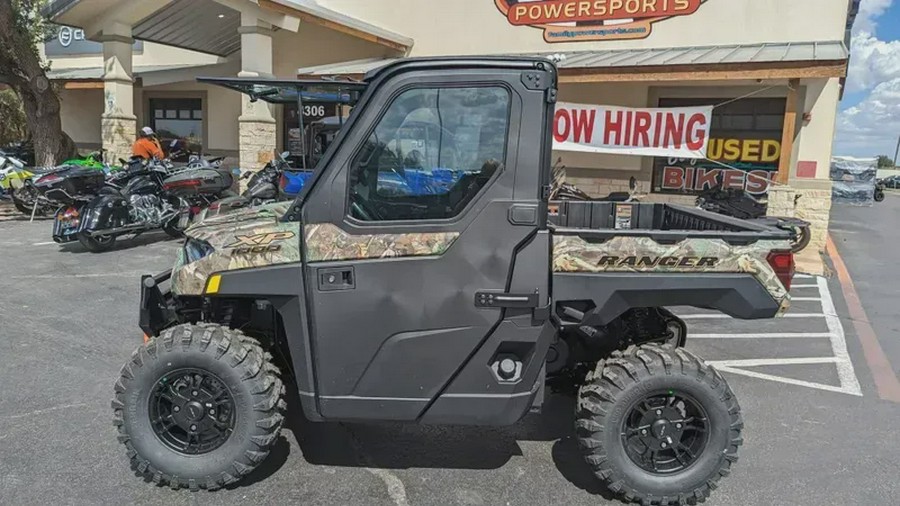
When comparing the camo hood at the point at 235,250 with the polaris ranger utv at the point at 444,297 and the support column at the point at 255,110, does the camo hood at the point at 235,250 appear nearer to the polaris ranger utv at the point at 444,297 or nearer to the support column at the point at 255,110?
the polaris ranger utv at the point at 444,297

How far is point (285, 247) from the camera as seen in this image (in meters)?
3.11

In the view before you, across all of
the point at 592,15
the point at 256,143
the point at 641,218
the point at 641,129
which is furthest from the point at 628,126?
the point at 256,143

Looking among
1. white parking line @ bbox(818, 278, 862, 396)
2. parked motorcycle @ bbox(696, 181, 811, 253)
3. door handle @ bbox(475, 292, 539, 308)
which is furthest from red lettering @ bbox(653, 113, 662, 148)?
door handle @ bbox(475, 292, 539, 308)

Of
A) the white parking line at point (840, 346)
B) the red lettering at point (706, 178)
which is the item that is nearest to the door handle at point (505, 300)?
the white parking line at point (840, 346)

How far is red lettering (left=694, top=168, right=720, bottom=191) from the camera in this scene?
12609 mm

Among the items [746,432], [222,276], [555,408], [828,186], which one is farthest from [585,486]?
[828,186]

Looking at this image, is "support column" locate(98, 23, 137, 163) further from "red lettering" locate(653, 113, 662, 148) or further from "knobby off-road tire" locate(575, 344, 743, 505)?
"knobby off-road tire" locate(575, 344, 743, 505)

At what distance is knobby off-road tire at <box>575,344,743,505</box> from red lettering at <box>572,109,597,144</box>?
904cm

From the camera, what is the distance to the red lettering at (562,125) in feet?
38.7

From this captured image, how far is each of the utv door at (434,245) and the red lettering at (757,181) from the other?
10.6 m

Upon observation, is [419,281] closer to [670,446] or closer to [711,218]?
[670,446]

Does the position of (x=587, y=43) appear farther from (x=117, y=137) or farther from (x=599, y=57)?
(x=117, y=137)

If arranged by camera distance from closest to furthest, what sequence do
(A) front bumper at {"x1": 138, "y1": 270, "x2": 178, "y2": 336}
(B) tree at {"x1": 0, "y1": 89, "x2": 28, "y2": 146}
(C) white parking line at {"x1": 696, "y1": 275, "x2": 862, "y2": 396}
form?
(A) front bumper at {"x1": 138, "y1": 270, "x2": 178, "y2": 336} < (C) white parking line at {"x1": 696, "y1": 275, "x2": 862, "y2": 396} < (B) tree at {"x1": 0, "y1": 89, "x2": 28, "y2": 146}

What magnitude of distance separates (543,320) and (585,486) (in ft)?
3.49
